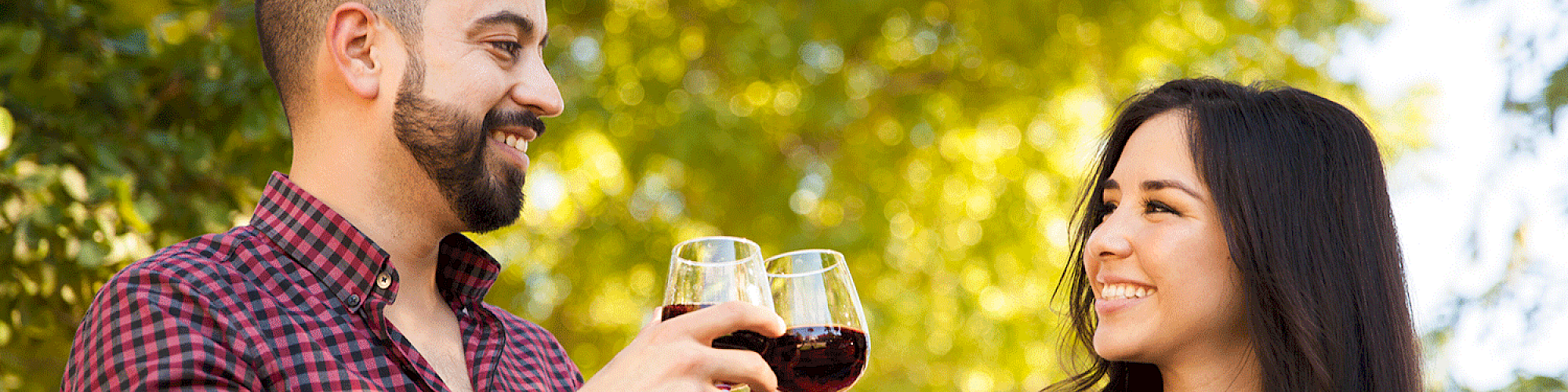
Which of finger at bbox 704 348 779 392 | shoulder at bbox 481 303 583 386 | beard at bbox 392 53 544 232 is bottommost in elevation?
shoulder at bbox 481 303 583 386

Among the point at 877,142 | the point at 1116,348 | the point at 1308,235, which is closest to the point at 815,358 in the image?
the point at 1116,348

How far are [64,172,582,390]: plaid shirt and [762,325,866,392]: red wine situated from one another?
2.21 feet

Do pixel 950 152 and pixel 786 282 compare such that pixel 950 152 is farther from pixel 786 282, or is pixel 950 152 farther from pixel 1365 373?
pixel 786 282

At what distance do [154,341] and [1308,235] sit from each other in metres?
2.19

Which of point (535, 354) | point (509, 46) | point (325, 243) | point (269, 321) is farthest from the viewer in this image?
point (535, 354)

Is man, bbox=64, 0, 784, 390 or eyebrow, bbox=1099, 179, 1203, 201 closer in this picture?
man, bbox=64, 0, 784, 390

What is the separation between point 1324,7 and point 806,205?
348 centimetres

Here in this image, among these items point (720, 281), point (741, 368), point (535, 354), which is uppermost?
point (720, 281)

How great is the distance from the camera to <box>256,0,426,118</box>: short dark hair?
230cm

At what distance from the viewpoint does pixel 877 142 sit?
24.2ft

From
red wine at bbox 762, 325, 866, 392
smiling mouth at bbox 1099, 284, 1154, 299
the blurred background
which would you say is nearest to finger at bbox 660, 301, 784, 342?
red wine at bbox 762, 325, 866, 392

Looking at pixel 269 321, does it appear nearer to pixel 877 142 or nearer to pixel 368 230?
pixel 368 230

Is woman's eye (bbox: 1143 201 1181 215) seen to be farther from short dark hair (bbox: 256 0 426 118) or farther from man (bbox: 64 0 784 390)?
short dark hair (bbox: 256 0 426 118)

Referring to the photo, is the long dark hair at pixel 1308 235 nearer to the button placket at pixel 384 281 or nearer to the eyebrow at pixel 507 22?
the eyebrow at pixel 507 22
